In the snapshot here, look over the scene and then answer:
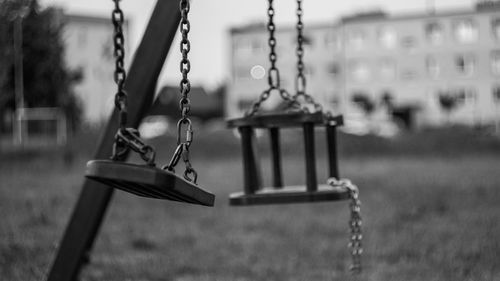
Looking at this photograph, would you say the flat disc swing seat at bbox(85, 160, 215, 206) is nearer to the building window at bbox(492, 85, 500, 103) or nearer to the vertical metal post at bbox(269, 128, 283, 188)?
the vertical metal post at bbox(269, 128, 283, 188)

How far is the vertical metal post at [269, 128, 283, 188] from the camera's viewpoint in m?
3.53

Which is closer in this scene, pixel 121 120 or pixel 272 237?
pixel 121 120

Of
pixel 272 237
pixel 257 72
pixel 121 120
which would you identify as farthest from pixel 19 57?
pixel 257 72

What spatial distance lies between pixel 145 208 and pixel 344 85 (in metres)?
46.4

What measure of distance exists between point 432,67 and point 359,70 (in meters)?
5.47

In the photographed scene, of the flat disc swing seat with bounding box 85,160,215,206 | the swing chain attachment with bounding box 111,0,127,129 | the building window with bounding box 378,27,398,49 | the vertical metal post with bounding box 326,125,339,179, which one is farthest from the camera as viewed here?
the building window with bounding box 378,27,398,49

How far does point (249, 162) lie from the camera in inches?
130

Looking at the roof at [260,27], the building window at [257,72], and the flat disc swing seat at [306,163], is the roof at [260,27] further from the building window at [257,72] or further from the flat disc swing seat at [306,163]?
the flat disc swing seat at [306,163]

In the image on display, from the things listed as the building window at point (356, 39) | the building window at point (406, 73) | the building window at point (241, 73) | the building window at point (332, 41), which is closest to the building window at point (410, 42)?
the building window at point (406, 73)

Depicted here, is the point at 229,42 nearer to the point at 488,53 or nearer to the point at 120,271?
the point at 488,53

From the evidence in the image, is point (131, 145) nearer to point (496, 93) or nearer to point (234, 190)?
point (234, 190)

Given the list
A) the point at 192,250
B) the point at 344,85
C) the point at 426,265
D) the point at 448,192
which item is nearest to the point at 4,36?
the point at 448,192

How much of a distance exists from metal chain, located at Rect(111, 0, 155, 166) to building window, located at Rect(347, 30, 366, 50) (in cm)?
5190

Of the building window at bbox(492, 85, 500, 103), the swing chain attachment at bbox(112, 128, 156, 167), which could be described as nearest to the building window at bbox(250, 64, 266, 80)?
the building window at bbox(492, 85, 500, 103)
